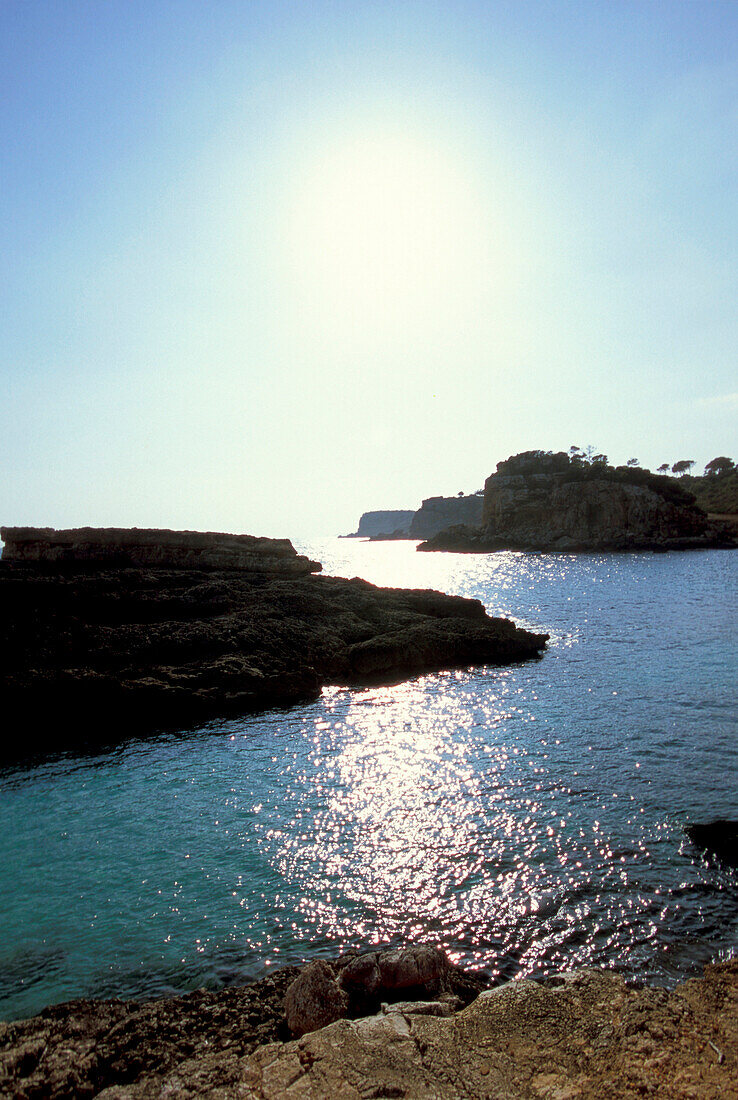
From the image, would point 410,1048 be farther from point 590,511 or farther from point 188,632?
point 590,511

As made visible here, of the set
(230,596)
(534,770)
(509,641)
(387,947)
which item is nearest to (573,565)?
(509,641)

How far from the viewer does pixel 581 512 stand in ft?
439

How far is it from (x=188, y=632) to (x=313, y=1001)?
2021cm

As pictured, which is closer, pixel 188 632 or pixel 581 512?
pixel 188 632

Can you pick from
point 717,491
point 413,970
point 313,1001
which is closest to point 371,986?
point 413,970

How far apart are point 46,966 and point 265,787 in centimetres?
727

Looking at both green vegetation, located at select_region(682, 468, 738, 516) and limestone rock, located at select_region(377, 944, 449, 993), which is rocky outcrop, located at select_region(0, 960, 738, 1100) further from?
green vegetation, located at select_region(682, 468, 738, 516)

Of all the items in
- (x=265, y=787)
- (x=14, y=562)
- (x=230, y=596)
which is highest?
(x=14, y=562)

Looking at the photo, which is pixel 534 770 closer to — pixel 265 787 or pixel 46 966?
pixel 265 787

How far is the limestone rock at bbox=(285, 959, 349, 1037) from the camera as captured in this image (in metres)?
7.15

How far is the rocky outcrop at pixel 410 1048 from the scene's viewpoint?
584 centimetres

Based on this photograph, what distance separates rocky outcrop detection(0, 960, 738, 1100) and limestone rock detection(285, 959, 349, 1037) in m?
0.25

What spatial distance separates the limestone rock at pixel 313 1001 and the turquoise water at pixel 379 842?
1781mm

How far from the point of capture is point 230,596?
30.8 meters
